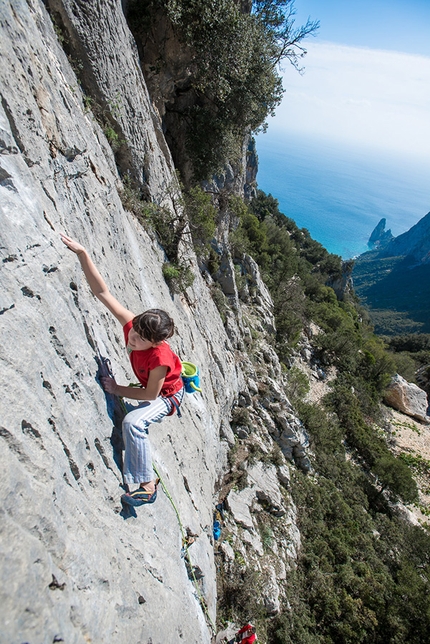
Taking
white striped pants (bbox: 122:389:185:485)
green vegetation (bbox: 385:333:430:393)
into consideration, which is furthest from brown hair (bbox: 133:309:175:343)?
green vegetation (bbox: 385:333:430:393)

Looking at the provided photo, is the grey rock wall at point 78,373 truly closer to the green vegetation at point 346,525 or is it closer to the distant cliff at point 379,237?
the green vegetation at point 346,525

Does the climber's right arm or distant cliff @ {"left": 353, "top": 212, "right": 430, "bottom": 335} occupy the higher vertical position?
the climber's right arm

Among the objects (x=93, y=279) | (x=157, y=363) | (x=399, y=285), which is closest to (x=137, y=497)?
(x=157, y=363)

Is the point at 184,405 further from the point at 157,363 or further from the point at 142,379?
the point at 157,363

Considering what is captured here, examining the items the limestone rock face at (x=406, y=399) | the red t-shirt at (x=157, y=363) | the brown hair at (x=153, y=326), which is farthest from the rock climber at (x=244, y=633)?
the limestone rock face at (x=406, y=399)

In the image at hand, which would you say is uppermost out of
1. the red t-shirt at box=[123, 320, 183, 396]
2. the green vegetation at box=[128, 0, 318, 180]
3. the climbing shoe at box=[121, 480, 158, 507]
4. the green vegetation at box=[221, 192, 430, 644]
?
the green vegetation at box=[128, 0, 318, 180]

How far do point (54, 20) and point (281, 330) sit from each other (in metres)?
23.0

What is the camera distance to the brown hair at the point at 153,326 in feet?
12.0

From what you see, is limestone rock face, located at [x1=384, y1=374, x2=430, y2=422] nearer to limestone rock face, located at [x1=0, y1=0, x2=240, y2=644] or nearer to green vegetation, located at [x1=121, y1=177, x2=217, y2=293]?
green vegetation, located at [x1=121, y1=177, x2=217, y2=293]

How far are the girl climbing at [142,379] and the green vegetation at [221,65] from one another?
1156cm

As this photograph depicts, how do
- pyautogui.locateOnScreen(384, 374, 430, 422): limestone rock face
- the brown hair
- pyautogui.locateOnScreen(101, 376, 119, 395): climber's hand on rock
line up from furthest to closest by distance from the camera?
1. pyautogui.locateOnScreen(384, 374, 430, 422): limestone rock face
2. pyautogui.locateOnScreen(101, 376, 119, 395): climber's hand on rock
3. the brown hair

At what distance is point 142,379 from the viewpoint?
163 inches

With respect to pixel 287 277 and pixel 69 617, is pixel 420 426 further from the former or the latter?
pixel 69 617

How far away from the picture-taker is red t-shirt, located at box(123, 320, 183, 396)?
390 centimetres
